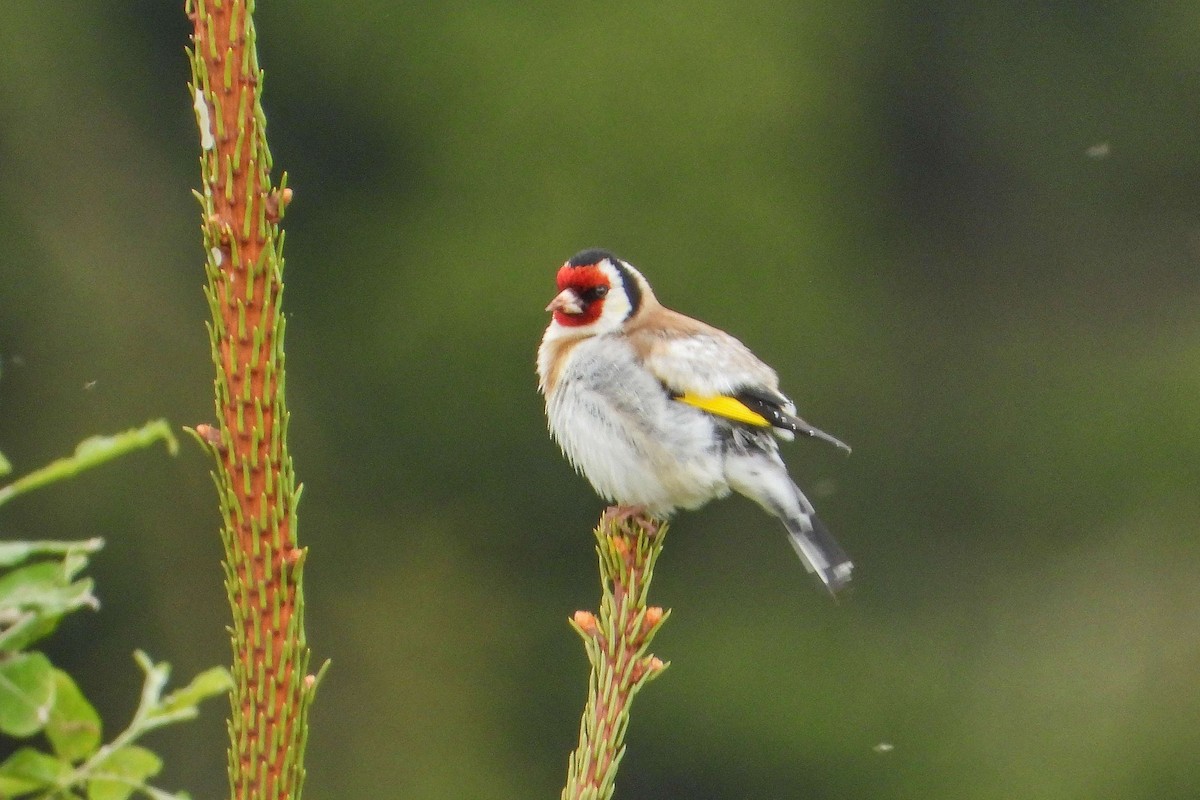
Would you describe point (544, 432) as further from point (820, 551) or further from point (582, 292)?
point (820, 551)

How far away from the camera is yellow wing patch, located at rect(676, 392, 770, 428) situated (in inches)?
145

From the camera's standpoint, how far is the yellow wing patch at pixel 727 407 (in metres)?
3.70

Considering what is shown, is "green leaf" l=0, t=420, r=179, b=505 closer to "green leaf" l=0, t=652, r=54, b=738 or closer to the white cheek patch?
"green leaf" l=0, t=652, r=54, b=738

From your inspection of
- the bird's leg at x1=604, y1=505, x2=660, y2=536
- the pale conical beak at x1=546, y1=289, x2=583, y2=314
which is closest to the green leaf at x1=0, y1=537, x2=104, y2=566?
the bird's leg at x1=604, y1=505, x2=660, y2=536

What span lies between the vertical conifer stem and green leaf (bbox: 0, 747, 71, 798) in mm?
633

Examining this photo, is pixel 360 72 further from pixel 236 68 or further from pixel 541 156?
pixel 236 68

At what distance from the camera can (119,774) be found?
47.8 inches

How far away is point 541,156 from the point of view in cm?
1344

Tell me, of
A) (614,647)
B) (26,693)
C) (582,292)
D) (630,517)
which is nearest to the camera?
(26,693)

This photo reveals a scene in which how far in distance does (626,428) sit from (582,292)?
1.35 feet

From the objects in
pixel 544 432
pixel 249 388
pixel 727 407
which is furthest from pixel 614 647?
pixel 544 432


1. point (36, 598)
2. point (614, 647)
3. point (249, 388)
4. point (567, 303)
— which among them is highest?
point (567, 303)

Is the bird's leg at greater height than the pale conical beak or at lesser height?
lesser

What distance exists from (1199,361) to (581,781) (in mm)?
13988
